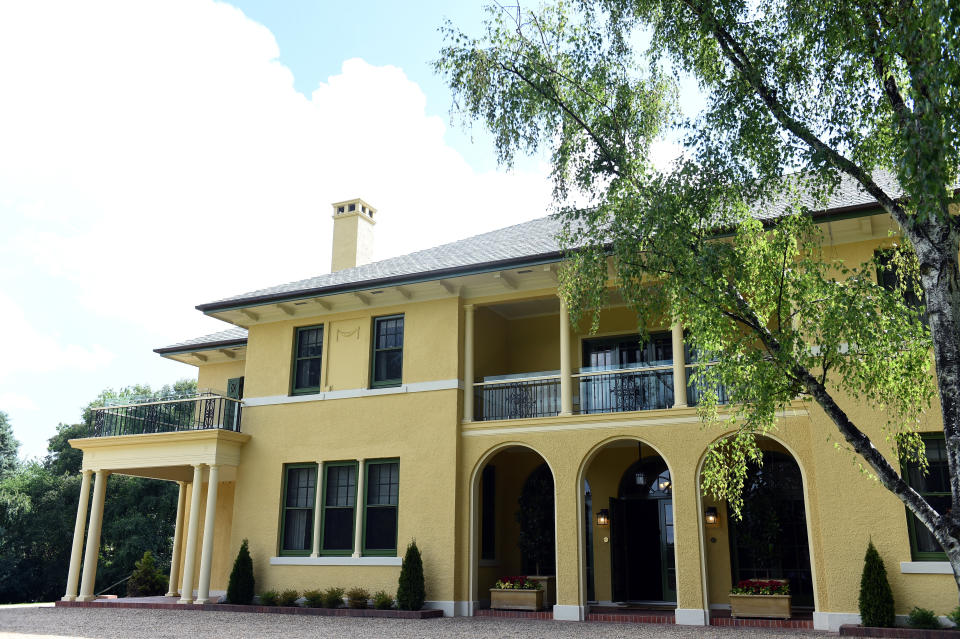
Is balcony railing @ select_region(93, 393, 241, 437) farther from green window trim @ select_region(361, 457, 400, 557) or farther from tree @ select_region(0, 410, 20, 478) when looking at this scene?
tree @ select_region(0, 410, 20, 478)

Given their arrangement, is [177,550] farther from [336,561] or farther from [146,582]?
[336,561]

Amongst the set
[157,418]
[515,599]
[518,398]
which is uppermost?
[518,398]

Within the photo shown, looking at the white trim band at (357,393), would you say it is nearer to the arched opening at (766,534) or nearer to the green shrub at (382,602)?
the green shrub at (382,602)

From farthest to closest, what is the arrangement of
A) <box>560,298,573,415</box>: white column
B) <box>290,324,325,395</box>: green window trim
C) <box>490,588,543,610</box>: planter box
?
<box>290,324,325,395</box>: green window trim → <box>560,298,573,415</box>: white column → <box>490,588,543,610</box>: planter box

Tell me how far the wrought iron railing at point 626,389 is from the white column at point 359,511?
191 inches

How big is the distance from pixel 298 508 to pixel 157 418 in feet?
14.0

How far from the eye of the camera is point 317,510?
16.7 m

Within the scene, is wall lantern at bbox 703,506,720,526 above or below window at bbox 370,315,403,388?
below

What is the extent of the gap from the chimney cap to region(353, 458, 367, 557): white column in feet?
28.1

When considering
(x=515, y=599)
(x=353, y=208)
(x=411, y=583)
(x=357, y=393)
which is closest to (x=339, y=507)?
(x=357, y=393)

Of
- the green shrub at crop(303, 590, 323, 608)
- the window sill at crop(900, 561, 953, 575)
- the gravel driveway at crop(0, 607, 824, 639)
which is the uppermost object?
the window sill at crop(900, 561, 953, 575)

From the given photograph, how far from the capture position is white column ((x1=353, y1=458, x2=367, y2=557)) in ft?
53.1

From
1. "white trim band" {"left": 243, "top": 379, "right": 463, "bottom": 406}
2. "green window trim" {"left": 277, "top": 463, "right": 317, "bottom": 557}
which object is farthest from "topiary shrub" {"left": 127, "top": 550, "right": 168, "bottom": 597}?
"white trim band" {"left": 243, "top": 379, "right": 463, "bottom": 406}

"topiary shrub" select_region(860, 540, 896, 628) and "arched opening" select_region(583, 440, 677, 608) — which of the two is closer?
"topiary shrub" select_region(860, 540, 896, 628)
